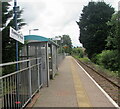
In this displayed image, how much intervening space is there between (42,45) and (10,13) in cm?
330

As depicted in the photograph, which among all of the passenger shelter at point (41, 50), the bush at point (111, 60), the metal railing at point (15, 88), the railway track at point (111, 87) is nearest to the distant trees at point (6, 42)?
the passenger shelter at point (41, 50)

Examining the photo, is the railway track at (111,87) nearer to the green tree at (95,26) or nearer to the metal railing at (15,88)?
the metal railing at (15,88)

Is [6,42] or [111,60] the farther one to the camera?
[111,60]

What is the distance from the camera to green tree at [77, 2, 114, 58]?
30328 millimetres

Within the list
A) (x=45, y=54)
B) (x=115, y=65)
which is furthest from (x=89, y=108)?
(x=115, y=65)

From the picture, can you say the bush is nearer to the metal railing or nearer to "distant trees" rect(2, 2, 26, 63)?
"distant trees" rect(2, 2, 26, 63)

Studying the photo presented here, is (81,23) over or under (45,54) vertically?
over

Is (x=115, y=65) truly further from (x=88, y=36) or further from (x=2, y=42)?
(x=88, y=36)

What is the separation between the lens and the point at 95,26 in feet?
104

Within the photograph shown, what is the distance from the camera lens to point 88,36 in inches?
1260

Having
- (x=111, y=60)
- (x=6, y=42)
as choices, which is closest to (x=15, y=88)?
(x=6, y=42)

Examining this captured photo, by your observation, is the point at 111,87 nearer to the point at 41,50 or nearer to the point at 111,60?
the point at 41,50

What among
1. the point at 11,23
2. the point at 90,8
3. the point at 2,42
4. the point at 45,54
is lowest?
the point at 45,54

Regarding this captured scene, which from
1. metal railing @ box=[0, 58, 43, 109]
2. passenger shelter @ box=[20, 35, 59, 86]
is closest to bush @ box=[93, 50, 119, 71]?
passenger shelter @ box=[20, 35, 59, 86]
